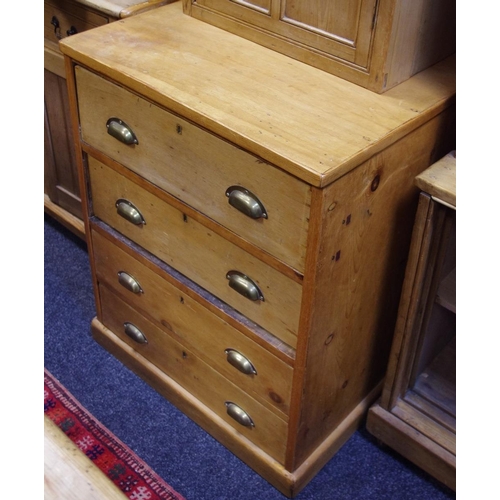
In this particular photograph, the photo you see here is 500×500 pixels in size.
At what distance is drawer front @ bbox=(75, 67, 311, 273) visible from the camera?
3.83 ft

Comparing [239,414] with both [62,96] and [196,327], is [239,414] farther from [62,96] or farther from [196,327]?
[62,96]

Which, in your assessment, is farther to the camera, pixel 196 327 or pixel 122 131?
pixel 196 327

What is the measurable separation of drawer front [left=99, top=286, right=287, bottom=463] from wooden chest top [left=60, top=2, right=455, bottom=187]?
0.66m

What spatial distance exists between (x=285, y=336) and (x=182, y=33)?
26.8 inches

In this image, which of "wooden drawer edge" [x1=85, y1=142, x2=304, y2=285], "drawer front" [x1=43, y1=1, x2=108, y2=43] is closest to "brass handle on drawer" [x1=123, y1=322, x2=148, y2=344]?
"wooden drawer edge" [x1=85, y1=142, x2=304, y2=285]

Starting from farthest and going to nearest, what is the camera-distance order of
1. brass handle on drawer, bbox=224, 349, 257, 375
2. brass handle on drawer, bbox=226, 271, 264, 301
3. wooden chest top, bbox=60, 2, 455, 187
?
brass handle on drawer, bbox=224, 349, 257, 375 → brass handle on drawer, bbox=226, 271, 264, 301 → wooden chest top, bbox=60, 2, 455, 187

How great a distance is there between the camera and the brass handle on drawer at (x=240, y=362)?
1.47 metres

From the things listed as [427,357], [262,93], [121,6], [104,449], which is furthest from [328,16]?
[104,449]

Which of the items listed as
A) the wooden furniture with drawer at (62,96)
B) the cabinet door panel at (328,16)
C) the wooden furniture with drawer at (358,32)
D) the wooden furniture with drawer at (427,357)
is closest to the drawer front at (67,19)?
the wooden furniture with drawer at (62,96)

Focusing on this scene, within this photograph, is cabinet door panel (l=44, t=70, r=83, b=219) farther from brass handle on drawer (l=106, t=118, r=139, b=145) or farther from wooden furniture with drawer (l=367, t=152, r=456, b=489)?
wooden furniture with drawer (l=367, t=152, r=456, b=489)

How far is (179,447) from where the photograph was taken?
1.71 meters

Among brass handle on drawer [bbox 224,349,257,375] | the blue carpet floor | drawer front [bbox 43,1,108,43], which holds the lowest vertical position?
the blue carpet floor

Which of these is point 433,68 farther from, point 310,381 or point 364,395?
point 364,395

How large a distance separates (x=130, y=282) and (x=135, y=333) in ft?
0.60
